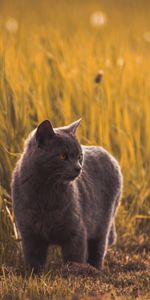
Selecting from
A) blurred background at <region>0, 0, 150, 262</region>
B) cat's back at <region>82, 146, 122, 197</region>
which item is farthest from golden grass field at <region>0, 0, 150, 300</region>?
cat's back at <region>82, 146, 122, 197</region>

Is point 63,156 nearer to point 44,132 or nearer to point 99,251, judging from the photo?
point 44,132

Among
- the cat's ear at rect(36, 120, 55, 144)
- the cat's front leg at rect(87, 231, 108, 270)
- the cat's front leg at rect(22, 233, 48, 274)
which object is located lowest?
the cat's front leg at rect(87, 231, 108, 270)

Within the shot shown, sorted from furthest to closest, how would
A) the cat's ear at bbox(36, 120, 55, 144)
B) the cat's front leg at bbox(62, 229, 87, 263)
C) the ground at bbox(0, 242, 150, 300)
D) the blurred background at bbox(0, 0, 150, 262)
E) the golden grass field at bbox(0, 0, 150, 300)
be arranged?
the blurred background at bbox(0, 0, 150, 262)
the cat's front leg at bbox(62, 229, 87, 263)
the golden grass field at bbox(0, 0, 150, 300)
the cat's ear at bbox(36, 120, 55, 144)
the ground at bbox(0, 242, 150, 300)

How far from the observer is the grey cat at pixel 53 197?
396 centimetres

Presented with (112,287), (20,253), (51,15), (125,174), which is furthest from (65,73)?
(51,15)

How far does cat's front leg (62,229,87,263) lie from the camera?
418 cm

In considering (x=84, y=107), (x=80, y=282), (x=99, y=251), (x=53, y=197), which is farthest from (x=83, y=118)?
(x=80, y=282)

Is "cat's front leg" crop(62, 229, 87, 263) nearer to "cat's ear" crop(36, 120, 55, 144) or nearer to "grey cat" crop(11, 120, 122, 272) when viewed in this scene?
"grey cat" crop(11, 120, 122, 272)

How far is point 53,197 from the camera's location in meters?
4.09

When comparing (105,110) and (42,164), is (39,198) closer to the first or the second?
(42,164)

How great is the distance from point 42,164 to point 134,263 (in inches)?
42.3

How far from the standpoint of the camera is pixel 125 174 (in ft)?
17.6

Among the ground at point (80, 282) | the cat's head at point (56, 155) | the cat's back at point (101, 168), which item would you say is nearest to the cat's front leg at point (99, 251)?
the ground at point (80, 282)

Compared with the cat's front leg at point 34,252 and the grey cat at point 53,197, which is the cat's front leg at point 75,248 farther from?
the cat's front leg at point 34,252
